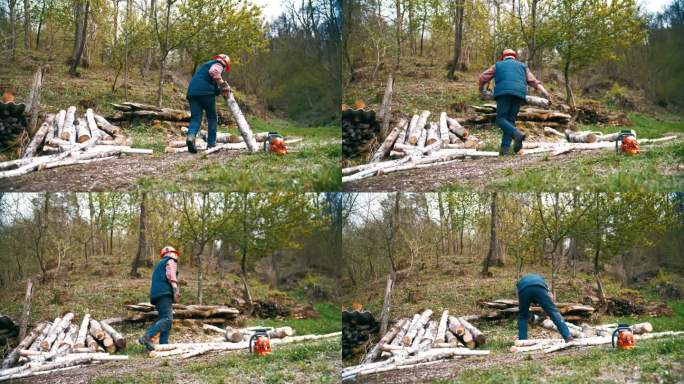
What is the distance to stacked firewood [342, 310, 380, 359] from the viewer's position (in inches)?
353

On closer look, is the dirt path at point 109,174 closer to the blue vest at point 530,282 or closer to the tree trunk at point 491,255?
the tree trunk at point 491,255

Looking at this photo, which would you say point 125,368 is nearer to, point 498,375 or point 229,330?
point 229,330

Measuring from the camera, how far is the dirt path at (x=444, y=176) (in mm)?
8570

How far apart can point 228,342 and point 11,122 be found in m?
3.40

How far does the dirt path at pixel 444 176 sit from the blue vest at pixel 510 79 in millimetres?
766

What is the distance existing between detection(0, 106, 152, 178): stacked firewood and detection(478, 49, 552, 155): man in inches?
152

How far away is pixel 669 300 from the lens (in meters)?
9.73

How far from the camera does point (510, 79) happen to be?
896cm

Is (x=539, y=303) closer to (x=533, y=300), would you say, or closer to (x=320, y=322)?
(x=533, y=300)

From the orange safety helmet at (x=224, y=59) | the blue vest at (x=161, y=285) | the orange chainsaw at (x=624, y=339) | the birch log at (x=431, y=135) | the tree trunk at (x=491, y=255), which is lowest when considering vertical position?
the orange chainsaw at (x=624, y=339)

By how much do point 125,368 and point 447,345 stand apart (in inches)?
141

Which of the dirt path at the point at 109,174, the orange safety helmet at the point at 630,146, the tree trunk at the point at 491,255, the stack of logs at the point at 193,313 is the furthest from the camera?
the tree trunk at the point at 491,255

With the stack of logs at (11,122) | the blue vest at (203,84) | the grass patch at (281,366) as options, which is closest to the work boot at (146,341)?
the grass patch at (281,366)

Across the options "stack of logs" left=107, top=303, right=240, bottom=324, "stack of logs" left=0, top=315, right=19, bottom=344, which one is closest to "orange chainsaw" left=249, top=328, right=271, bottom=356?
"stack of logs" left=107, top=303, right=240, bottom=324
